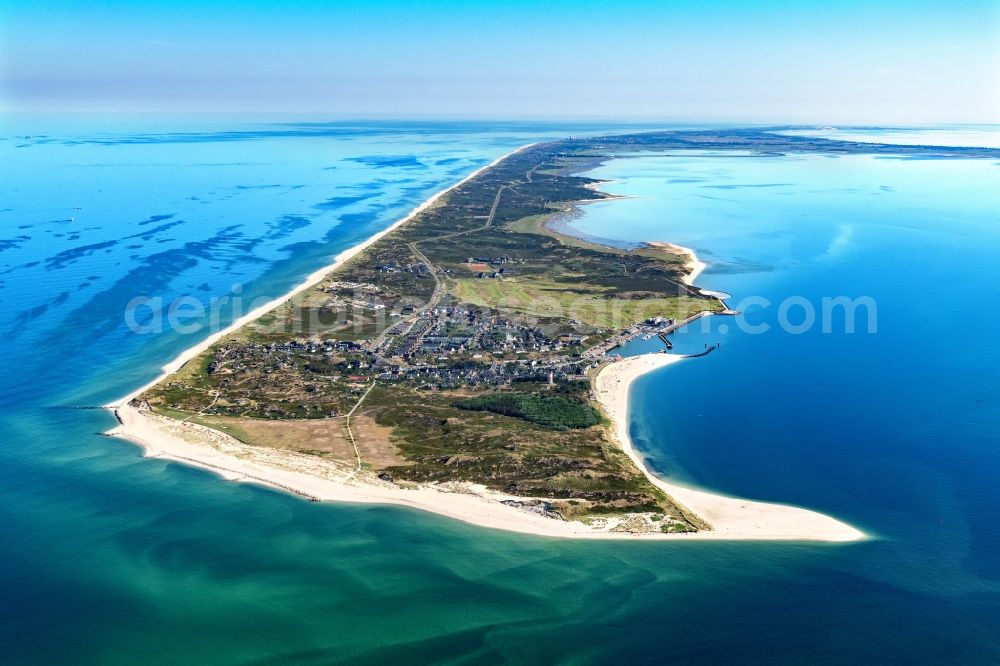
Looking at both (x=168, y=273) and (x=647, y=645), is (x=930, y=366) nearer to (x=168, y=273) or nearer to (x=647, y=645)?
(x=647, y=645)

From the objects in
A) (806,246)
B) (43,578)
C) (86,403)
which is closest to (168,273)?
(86,403)

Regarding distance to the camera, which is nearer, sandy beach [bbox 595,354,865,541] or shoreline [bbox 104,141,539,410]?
sandy beach [bbox 595,354,865,541]

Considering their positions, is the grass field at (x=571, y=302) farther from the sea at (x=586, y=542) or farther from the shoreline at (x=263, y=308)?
the shoreline at (x=263, y=308)

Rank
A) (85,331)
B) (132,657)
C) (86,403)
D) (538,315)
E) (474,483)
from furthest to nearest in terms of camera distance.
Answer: (538,315) < (85,331) < (86,403) < (474,483) < (132,657)

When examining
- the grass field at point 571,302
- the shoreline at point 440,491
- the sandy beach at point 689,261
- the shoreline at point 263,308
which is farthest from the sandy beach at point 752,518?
the sandy beach at point 689,261

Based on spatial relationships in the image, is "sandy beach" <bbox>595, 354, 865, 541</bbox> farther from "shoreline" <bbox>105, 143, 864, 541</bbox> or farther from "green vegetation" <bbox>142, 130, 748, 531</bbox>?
"green vegetation" <bbox>142, 130, 748, 531</bbox>

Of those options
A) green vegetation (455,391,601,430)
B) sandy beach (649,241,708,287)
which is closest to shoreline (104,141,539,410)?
green vegetation (455,391,601,430)
